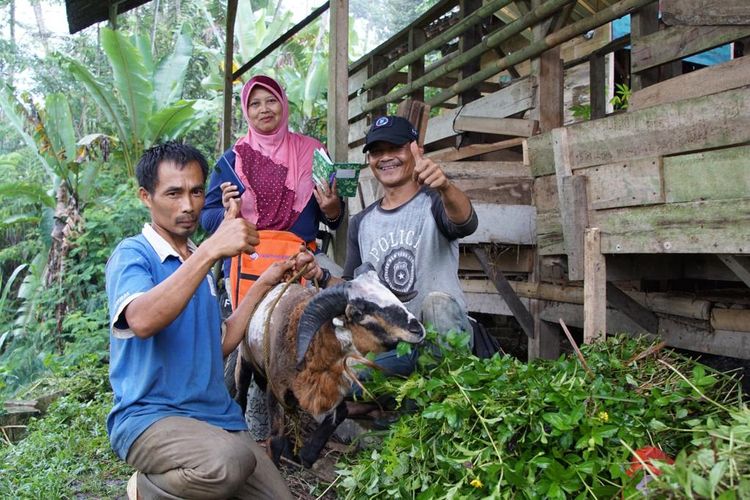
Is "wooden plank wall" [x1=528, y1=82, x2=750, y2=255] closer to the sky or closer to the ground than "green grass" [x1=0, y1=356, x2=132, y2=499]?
closer to the sky

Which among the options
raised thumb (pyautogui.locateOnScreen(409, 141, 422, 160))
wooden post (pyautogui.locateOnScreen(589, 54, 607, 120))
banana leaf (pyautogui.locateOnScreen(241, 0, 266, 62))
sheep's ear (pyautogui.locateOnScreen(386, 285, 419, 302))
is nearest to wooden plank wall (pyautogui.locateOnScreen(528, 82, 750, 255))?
raised thumb (pyautogui.locateOnScreen(409, 141, 422, 160))

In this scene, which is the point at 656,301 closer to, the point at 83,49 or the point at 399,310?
the point at 399,310

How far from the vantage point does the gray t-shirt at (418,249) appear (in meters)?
3.87

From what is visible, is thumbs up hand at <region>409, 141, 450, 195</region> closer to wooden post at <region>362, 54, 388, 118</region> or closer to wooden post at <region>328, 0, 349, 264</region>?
wooden post at <region>328, 0, 349, 264</region>

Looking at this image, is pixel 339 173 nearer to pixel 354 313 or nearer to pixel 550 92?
pixel 354 313

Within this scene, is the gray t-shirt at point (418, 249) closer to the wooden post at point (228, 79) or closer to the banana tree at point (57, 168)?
the wooden post at point (228, 79)

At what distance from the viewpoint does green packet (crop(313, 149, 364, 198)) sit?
4348 millimetres

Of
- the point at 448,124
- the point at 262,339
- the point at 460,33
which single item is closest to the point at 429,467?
the point at 262,339

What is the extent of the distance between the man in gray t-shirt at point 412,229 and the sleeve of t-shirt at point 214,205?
1169 mm

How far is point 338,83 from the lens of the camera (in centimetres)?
483

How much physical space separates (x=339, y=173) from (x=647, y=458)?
8.82ft

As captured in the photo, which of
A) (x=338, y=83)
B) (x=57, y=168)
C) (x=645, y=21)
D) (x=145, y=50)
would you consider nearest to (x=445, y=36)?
(x=645, y=21)

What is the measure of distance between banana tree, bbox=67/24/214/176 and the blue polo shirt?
9.27 m

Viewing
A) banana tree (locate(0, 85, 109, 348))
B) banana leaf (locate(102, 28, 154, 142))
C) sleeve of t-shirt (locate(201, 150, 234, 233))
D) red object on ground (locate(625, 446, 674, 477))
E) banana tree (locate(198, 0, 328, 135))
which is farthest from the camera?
banana tree (locate(198, 0, 328, 135))
